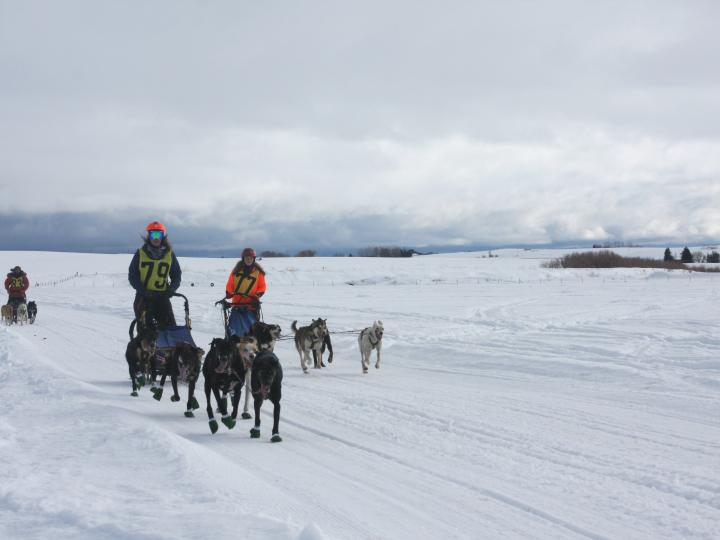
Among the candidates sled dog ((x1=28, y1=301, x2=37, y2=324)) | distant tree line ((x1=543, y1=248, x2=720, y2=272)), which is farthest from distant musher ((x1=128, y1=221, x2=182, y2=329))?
distant tree line ((x1=543, y1=248, x2=720, y2=272))

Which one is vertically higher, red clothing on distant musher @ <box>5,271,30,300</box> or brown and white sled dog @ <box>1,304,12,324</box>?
red clothing on distant musher @ <box>5,271,30,300</box>

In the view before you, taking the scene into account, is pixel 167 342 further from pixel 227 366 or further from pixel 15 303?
pixel 15 303

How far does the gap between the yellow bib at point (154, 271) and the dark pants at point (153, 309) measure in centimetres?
14

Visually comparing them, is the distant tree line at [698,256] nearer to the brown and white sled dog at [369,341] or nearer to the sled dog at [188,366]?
the brown and white sled dog at [369,341]

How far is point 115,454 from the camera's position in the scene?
4918mm

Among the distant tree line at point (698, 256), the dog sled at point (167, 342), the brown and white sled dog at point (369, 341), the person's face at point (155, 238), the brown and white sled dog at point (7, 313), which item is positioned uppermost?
the distant tree line at point (698, 256)

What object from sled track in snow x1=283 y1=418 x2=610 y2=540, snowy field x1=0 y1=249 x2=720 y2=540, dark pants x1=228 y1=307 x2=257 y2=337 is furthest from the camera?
dark pants x1=228 y1=307 x2=257 y2=337

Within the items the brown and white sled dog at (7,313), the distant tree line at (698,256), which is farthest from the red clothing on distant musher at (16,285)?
the distant tree line at (698,256)

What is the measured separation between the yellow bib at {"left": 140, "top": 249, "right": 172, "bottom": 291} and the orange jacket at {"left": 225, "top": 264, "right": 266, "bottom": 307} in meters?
Result: 1.03

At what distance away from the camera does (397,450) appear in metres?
5.88

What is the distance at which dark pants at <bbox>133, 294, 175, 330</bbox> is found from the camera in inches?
327

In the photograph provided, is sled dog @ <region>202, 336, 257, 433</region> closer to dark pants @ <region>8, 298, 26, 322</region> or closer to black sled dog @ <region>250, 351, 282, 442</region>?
black sled dog @ <region>250, 351, 282, 442</region>

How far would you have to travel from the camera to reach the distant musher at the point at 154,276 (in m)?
8.20

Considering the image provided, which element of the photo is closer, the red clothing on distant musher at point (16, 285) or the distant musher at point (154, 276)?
the distant musher at point (154, 276)
